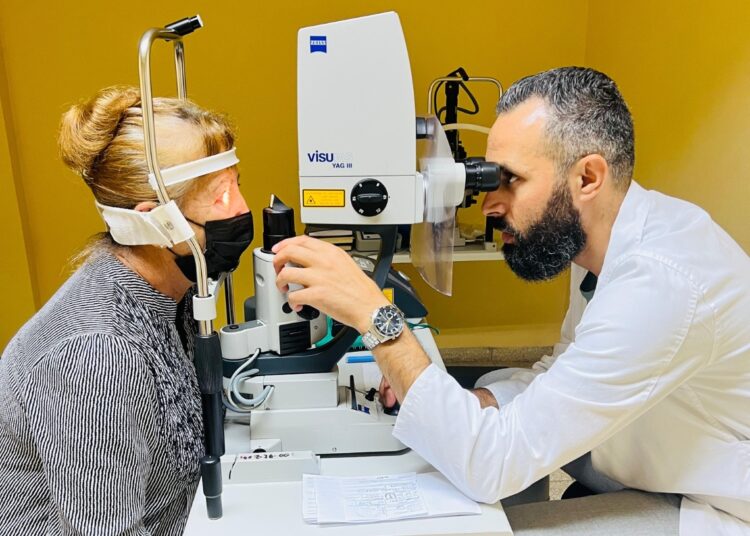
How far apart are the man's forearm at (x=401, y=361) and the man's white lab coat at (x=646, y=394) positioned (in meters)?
0.02

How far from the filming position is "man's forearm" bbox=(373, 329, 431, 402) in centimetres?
88

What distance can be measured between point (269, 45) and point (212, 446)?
2.17 metres

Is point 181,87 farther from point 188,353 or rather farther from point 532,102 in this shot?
point 532,102

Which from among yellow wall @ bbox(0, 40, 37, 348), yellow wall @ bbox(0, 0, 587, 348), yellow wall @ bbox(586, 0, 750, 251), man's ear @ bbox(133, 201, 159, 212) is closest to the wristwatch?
man's ear @ bbox(133, 201, 159, 212)

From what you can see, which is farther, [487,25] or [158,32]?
[487,25]

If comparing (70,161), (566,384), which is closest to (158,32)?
(70,161)

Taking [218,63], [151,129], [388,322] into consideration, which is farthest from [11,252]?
[388,322]

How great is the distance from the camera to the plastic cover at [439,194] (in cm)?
94

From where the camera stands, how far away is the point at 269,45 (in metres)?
2.59

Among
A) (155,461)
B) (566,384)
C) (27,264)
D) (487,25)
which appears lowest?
(27,264)

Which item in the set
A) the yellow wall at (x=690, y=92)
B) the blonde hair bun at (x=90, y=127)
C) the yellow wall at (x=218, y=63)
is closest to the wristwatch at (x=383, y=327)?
the blonde hair bun at (x=90, y=127)

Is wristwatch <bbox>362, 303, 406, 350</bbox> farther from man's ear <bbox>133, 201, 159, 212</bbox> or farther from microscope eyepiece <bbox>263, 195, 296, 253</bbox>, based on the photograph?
man's ear <bbox>133, 201, 159, 212</bbox>

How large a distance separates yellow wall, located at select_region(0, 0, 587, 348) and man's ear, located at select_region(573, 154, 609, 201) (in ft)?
5.77

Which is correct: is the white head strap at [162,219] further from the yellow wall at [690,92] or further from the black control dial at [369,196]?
the yellow wall at [690,92]
